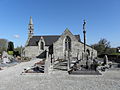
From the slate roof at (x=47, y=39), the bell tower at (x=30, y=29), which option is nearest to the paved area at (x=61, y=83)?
the slate roof at (x=47, y=39)

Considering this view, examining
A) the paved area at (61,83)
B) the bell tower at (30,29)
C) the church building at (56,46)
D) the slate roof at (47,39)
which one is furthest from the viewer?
the bell tower at (30,29)

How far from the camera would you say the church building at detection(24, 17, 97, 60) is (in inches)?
1505

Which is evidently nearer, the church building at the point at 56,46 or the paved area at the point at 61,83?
the paved area at the point at 61,83

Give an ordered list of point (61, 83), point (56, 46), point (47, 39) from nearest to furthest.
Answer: point (61, 83) < point (56, 46) < point (47, 39)

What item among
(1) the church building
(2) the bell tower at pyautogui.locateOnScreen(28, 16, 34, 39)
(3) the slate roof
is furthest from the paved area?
(2) the bell tower at pyautogui.locateOnScreen(28, 16, 34, 39)

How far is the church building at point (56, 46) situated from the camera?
3822cm

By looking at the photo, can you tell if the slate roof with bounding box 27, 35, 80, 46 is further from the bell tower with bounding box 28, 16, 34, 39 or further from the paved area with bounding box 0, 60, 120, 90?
the paved area with bounding box 0, 60, 120, 90

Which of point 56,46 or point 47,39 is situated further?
point 47,39

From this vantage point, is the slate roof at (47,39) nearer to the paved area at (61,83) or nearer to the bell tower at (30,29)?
the bell tower at (30,29)

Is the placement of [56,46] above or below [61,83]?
above

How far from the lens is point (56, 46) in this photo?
1547 inches

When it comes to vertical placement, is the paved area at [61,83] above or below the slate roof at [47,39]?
below

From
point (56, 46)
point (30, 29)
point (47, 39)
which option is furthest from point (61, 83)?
point (30, 29)

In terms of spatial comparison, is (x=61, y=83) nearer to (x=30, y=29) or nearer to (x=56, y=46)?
(x=56, y=46)
